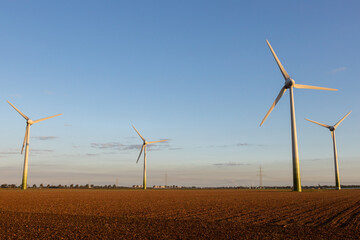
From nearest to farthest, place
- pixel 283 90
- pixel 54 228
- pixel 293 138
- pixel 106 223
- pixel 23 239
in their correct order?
pixel 23 239
pixel 54 228
pixel 106 223
pixel 293 138
pixel 283 90

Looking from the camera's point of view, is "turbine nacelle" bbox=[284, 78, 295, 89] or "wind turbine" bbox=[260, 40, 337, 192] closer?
"wind turbine" bbox=[260, 40, 337, 192]

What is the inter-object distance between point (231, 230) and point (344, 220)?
9580 mm

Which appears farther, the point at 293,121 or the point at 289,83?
the point at 289,83

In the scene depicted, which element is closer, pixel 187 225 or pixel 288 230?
pixel 288 230

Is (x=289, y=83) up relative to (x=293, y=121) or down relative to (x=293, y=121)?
up

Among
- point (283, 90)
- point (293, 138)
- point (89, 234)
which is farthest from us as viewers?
point (283, 90)

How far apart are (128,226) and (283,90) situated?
69310mm

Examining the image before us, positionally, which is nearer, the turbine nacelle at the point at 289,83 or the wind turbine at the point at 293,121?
the wind turbine at the point at 293,121

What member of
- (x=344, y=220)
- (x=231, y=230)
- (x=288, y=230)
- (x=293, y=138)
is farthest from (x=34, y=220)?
(x=293, y=138)

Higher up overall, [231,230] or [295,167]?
[295,167]

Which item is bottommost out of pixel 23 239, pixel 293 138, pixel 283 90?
pixel 23 239

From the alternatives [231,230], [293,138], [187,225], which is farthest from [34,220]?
[293,138]

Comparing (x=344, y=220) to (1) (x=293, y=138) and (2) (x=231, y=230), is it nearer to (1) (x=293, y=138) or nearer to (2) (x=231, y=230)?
(2) (x=231, y=230)

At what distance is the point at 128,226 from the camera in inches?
816
